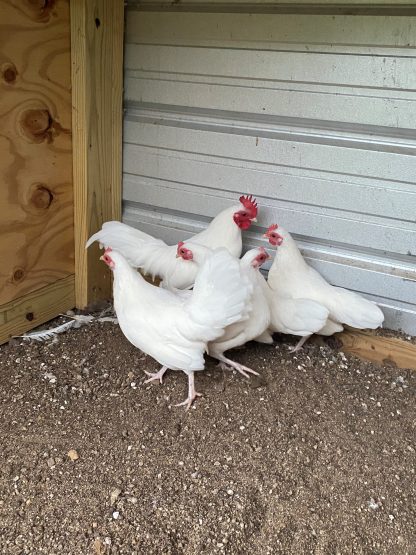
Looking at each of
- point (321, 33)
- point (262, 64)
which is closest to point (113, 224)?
point (262, 64)

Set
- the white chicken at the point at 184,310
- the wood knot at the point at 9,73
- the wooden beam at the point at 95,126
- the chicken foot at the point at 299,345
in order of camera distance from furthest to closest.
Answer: the chicken foot at the point at 299,345 < the wooden beam at the point at 95,126 < the wood knot at the point at 9,73 < the white chicken at the point at 184,310

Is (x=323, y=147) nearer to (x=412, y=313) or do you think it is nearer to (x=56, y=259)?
(x=412, y=313)

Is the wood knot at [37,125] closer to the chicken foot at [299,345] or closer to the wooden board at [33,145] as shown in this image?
the wooden board at [33,145]

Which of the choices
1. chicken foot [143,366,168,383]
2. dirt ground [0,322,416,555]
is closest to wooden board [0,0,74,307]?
dirt ground [0,322,416,555]

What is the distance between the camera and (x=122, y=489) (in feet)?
6.16

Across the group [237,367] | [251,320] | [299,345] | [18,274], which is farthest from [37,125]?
[299,345]

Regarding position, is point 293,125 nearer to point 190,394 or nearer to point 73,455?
point 190,394

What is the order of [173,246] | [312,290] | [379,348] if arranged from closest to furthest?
1. [312,290]
2. [379,348]
3. [173,246]

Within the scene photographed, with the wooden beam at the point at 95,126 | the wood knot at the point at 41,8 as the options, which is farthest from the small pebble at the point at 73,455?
the wood knot at the point at 41,8

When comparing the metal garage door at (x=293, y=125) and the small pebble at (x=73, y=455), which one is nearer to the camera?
the small pebble at (x=73, y=455)

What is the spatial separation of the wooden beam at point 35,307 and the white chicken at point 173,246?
300 millimetres

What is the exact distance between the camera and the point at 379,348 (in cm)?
267

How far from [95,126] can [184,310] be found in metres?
1.14

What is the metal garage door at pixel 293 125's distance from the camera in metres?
2.37
